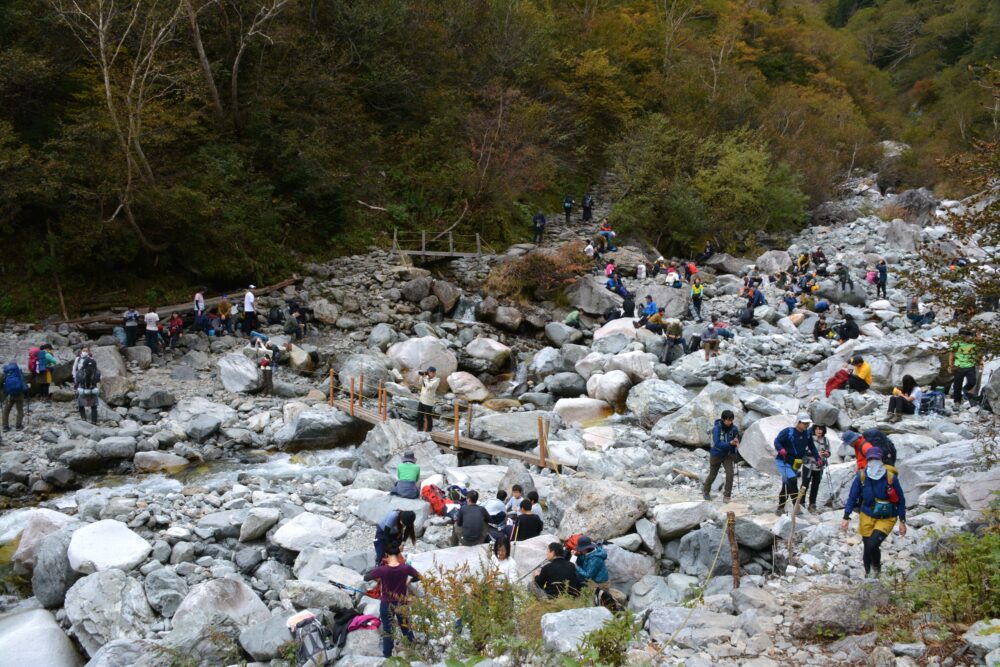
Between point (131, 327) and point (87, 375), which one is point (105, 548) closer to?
point (87, 375)

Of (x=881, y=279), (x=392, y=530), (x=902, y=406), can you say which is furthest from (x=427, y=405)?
(x=881, y=279)

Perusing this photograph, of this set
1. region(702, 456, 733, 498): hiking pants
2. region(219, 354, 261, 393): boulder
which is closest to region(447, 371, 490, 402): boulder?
region(219, 354, 261, 393): boulder

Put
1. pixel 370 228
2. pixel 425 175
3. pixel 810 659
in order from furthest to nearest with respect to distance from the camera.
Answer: pixel 425 175
pixel 370 228
pixel 810 659

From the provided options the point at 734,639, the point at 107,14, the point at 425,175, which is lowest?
the point at 734,639

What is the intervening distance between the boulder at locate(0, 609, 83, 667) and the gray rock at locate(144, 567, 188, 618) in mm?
898

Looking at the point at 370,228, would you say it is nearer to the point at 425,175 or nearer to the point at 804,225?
the point at 425,175

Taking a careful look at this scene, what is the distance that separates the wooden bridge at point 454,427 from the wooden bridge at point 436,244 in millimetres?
8324

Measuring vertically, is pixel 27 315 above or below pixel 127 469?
above

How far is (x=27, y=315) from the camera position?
18922 mm

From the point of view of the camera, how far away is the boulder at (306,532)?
9516 millimetres

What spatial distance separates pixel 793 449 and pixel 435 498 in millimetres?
4917

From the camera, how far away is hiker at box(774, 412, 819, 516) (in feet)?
29.0

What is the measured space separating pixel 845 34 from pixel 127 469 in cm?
7367

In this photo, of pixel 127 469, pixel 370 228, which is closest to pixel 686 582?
pixel 127 469
